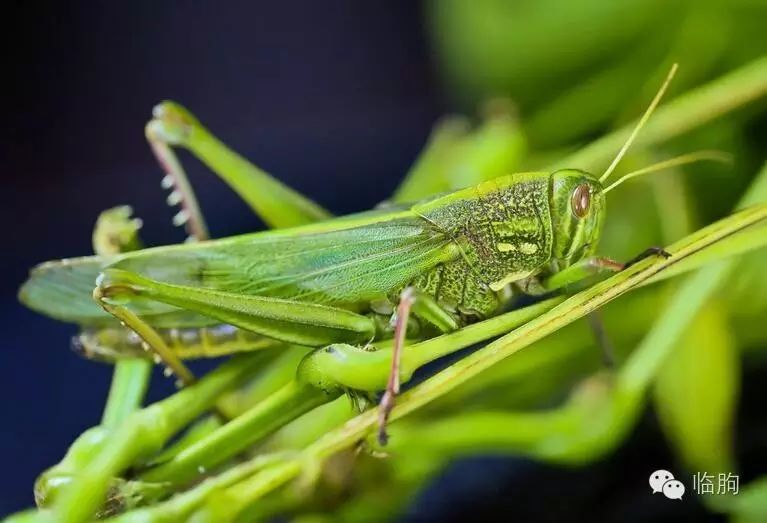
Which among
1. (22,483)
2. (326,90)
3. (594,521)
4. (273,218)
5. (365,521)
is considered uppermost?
(326,90)

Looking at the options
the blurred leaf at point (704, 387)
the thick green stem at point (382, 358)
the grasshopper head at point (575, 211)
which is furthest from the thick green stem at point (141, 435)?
the blurred leaf at point (704, 387)

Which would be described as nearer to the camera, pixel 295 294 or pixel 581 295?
pixel 581 295

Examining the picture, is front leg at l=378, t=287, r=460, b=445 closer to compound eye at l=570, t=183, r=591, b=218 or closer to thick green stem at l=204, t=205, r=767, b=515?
thick green stem at l=204, t=205, r=767, b=515

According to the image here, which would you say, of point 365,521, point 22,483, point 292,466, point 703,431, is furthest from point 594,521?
point 22,483

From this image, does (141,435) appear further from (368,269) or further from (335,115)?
(335,115)

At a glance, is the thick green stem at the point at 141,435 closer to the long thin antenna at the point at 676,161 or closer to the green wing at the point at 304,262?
the green wing at the point at 304,262

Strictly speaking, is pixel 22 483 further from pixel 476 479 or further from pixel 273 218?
pixel 476 479
